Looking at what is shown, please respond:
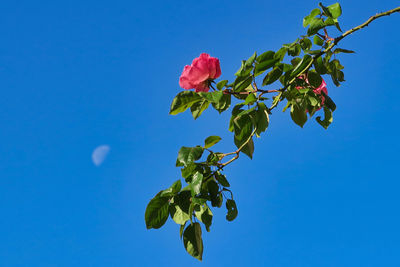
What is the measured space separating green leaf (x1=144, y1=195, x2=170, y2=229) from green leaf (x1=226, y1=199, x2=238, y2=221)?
21 cm

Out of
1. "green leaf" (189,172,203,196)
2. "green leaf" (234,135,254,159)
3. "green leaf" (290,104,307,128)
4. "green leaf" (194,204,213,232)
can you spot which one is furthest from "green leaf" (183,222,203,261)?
"green leaf" (290,104,307,128)

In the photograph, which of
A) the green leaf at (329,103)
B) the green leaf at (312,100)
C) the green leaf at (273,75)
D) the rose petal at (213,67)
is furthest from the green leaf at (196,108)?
the green leaf at (329,103)

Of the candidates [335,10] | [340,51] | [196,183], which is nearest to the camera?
[196,183]

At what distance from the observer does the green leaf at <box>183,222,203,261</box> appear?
1.30m

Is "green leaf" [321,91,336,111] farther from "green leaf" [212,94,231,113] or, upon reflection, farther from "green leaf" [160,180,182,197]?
"green leaf" [160,180,182,197]

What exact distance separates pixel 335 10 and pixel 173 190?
779mm

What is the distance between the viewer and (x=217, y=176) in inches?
52.7

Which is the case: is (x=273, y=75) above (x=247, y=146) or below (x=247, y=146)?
above

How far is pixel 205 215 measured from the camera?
1.30 m

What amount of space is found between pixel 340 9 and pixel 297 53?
8.3 inches

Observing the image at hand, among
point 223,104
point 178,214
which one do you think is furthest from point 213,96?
point 178,214

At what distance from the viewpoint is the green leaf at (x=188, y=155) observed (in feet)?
4.21

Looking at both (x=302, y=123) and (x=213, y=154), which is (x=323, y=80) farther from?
(x=213, y=154)

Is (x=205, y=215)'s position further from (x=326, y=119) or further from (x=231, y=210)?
(x=326, y=119)
